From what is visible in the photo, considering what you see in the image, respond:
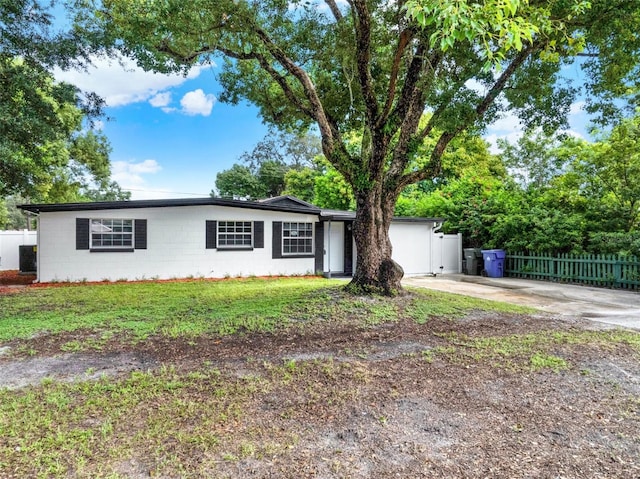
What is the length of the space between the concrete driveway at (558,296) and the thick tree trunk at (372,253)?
296cm

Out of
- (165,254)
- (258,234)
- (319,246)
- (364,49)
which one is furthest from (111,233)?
(364,49)

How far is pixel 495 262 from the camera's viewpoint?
13664 mm

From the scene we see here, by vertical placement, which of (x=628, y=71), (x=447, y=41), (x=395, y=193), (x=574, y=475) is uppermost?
(x=628, y=71)

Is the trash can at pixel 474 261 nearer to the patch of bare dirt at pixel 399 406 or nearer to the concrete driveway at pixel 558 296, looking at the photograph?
the concrete driveway at pixel 558 296

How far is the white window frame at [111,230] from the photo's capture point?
11.4 m

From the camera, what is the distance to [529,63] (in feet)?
25.5

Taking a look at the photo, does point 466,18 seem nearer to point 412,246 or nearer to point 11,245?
point 412,246

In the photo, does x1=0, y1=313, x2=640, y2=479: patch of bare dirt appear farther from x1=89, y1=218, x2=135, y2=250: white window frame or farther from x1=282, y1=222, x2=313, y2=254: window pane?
x1=282, y1=222, x2=313, y2=254: window pane

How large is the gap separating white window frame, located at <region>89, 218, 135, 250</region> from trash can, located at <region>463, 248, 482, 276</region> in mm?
11794

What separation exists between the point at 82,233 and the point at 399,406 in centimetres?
1118

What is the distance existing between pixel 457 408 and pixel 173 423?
225 cm

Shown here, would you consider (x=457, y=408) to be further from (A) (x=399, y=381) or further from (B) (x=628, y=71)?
(B) (x=628, y=71)

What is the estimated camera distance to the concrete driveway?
727 centimetres

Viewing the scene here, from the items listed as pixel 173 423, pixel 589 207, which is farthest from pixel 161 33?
pixel 589 207
